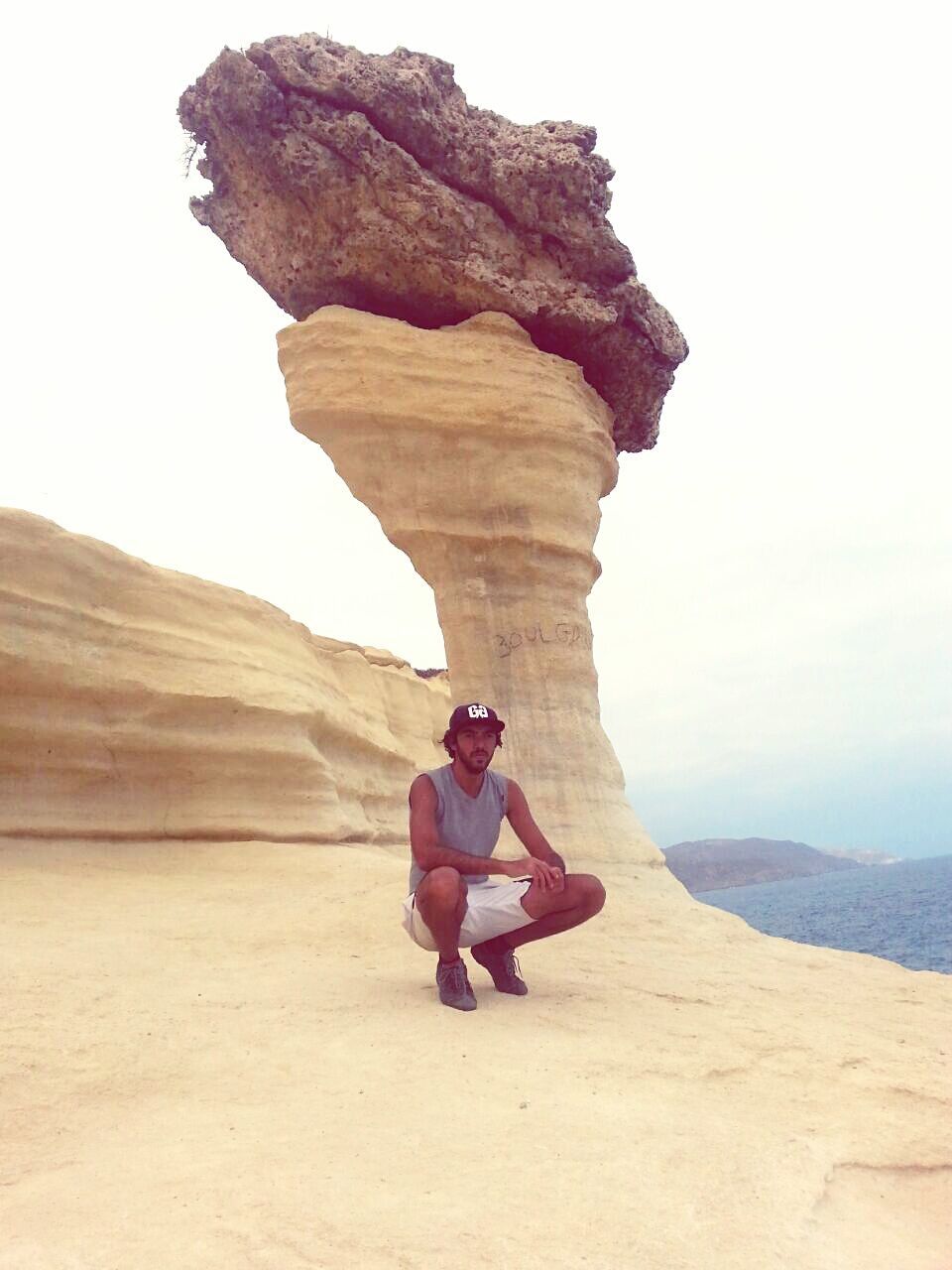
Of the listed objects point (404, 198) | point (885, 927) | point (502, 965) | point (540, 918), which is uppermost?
point (404, 198)

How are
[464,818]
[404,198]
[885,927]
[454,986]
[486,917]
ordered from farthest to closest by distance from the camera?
[885,927] → [404,198] → [464,818] → [486,917] → [454,986]

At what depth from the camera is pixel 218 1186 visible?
2037mm

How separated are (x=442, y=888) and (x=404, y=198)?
650cm

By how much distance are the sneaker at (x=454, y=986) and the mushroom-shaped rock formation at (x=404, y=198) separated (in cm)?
644

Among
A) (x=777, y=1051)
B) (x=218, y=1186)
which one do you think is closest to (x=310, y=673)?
(x=777, y=1051)

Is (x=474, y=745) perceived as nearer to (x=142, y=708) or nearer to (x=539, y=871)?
(x=539, y=871)

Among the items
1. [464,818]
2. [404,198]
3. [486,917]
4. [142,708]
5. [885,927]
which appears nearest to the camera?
[486,917]

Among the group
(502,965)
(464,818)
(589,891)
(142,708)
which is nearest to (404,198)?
(142,708)

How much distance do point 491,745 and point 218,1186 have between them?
219 cm

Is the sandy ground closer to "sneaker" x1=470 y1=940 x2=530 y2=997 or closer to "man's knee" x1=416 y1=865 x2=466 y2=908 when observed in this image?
"sneaker" x1=470 y1=940 x2=530 y2=997

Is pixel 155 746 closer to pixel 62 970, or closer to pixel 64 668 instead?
pixel 64 668

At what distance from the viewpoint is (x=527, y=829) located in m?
4.09

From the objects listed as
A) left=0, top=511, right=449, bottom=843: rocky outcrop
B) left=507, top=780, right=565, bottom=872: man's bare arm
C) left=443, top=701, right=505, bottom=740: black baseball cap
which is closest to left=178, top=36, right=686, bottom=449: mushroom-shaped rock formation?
left=0, top=511, right=449, bottom=843: rocky outcrop

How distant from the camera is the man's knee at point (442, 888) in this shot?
3.71 meters
